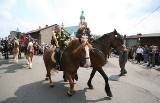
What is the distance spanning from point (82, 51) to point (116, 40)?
2738 millimetres

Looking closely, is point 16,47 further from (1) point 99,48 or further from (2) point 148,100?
(2) point 148,100

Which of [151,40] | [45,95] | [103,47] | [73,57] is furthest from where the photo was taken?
[151,40]

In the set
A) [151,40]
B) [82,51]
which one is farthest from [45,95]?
[151,40]

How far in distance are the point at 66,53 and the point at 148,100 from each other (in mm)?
3455

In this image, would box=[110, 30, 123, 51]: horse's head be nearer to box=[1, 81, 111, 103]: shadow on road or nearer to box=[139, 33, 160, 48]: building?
box=[1, 81, 111, 103]: shadow on road

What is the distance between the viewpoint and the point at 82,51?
7.27 meters

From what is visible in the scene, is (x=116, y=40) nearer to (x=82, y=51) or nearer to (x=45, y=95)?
(x=82, y=51)

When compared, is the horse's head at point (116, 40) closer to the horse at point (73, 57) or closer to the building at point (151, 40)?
the horse at point (73, 57)

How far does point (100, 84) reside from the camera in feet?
33.2

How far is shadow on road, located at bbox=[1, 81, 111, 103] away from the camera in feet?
24.2

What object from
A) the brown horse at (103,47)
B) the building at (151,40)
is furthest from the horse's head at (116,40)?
the building at (151,40)

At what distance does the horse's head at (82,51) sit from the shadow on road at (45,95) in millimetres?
1393

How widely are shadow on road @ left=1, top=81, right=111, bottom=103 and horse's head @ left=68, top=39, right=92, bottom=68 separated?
1.39 meters

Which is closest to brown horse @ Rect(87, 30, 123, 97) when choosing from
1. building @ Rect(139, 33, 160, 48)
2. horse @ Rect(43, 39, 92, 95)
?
horse @ Rect(43, 39, 92, 95)
